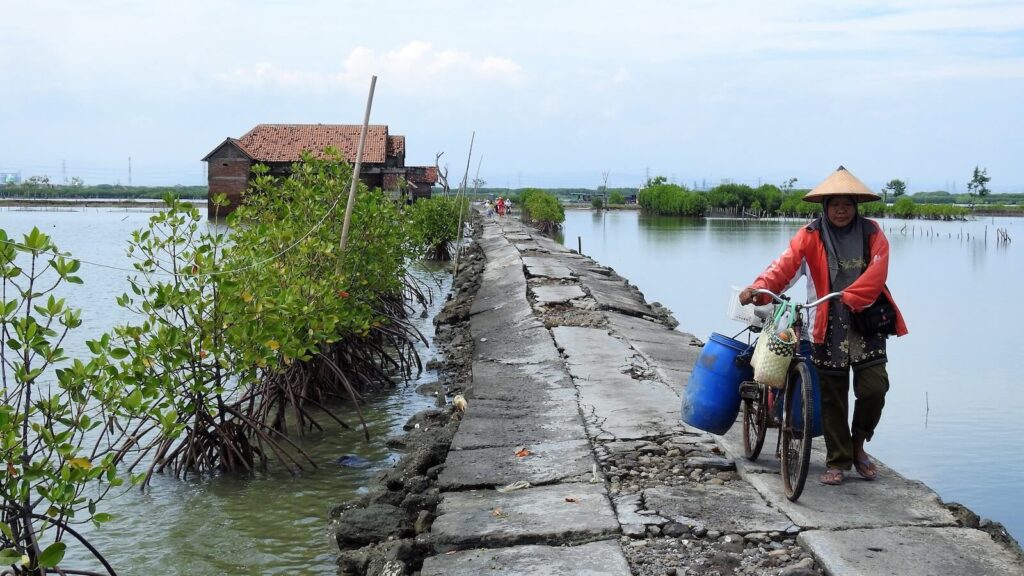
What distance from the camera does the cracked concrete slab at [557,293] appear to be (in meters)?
14.0

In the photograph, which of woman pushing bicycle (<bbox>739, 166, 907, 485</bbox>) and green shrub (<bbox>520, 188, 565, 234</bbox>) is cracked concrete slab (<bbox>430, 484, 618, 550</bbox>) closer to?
woman pushing bicycle (<bbox>739, 166, 907, 485</bbox>)

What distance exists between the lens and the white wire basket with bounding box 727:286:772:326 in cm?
536

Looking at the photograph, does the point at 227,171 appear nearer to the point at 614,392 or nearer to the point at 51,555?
the point at 614,392

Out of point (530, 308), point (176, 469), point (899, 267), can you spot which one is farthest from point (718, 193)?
point (176, 469)

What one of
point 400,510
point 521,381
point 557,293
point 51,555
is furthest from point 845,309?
point 557,293

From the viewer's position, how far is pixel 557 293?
48.4 feet

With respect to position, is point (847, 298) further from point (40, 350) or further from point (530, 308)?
point (530, 308)

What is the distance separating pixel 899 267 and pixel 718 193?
6566cm

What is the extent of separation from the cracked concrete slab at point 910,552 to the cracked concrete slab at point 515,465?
1.64 m

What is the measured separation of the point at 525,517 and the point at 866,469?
188 cm

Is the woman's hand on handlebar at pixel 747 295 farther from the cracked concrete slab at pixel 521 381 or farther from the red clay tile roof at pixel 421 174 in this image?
the red clay tile roof at pixel 421 174

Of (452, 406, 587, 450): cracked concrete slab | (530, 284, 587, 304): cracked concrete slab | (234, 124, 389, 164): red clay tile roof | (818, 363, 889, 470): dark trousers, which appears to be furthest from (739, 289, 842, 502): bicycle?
(234, 124, 389, 164): red clay tile roof

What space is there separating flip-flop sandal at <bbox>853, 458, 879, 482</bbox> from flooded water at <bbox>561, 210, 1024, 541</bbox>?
245 cm

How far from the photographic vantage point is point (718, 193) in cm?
9706
